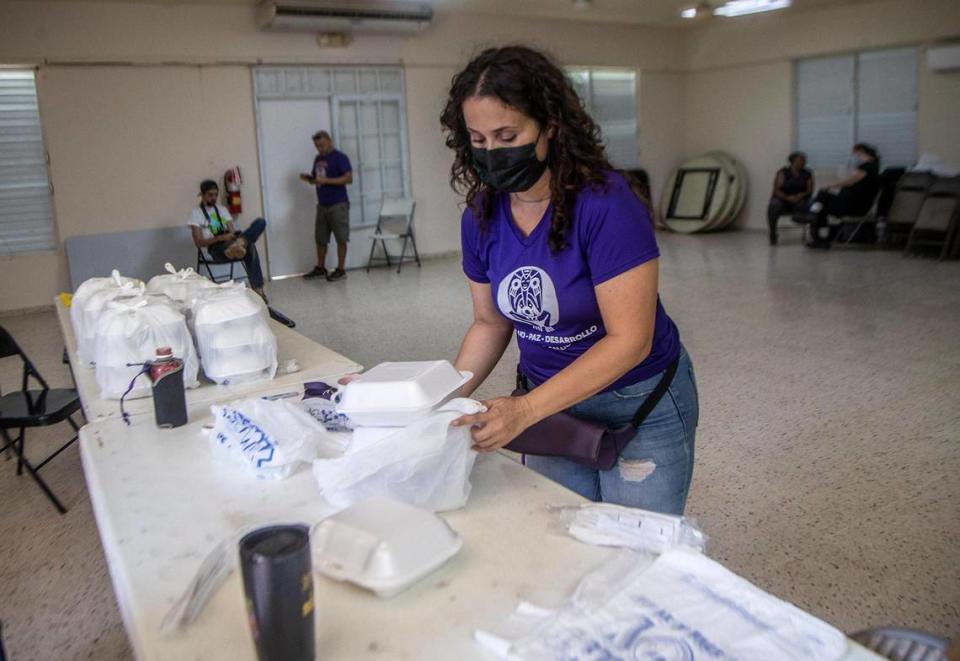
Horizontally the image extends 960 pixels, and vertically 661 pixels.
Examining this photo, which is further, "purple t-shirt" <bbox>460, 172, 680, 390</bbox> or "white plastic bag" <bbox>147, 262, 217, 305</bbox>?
"white plastic bag" <bbox>147, 262, 217, 305</bbox>

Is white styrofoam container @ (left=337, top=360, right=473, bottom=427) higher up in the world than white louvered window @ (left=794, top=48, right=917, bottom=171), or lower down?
lower down

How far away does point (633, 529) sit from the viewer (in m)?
1.20

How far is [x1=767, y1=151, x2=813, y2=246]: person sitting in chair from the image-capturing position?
9953 millimetres

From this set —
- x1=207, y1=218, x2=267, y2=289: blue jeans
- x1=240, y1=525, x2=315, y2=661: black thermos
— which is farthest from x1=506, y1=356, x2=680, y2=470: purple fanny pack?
x1=207, y1=218, x2=267, y2=289: blue jeans

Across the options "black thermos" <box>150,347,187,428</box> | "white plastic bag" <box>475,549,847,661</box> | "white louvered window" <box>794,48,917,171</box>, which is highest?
"white louvered window" <box>794,48,917,171</box>

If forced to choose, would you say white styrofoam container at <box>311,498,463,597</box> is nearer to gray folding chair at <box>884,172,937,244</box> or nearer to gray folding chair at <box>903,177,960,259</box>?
gray folding chair at <box>903,177,960,259</box>

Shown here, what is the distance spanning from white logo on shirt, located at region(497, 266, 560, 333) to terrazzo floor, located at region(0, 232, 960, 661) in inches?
51.8

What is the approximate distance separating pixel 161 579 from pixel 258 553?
432 mm

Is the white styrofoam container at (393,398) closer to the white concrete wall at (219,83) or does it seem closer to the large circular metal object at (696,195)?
the white concrete wall at (219,83)

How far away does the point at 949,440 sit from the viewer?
3369 millimetres

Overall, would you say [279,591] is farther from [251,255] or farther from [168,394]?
[251,255]

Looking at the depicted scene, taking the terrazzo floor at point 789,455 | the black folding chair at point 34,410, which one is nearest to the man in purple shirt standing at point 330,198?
the terrazzo floor at point 789,455

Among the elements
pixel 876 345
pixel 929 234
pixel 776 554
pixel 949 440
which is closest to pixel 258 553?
pixel 776 554

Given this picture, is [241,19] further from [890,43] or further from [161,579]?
[161,579]
